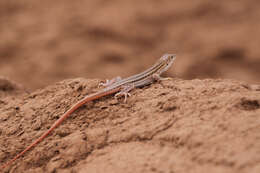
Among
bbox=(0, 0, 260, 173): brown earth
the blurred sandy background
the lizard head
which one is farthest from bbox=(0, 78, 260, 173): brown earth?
the blurred sandy background

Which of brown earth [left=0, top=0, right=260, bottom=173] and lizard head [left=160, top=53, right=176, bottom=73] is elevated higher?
lizard head [left=160, top=53, right=176, bottom=73]

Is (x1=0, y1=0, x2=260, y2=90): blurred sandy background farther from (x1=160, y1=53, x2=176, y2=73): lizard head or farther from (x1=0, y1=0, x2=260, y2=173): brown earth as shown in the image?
(x1=0, y1=0, x2=260, y2=173): brown earth

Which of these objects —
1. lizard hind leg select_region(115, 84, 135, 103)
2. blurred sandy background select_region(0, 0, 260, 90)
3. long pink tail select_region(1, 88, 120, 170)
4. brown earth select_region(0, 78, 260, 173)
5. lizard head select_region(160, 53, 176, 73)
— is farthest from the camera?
blurred sandy background select_region(0, 0, 260, 90)

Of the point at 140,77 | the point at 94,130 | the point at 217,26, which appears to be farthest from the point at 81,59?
the point at 94,130

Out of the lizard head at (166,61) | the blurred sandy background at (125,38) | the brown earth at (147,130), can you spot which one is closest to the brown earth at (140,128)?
the brown earth at (147,130)

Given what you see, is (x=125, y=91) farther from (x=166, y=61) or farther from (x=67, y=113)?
(x=166, y=61)

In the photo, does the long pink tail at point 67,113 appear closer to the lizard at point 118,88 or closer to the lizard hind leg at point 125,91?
the lizard at point 118,88

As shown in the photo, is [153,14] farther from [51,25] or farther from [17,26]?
[17,26]
